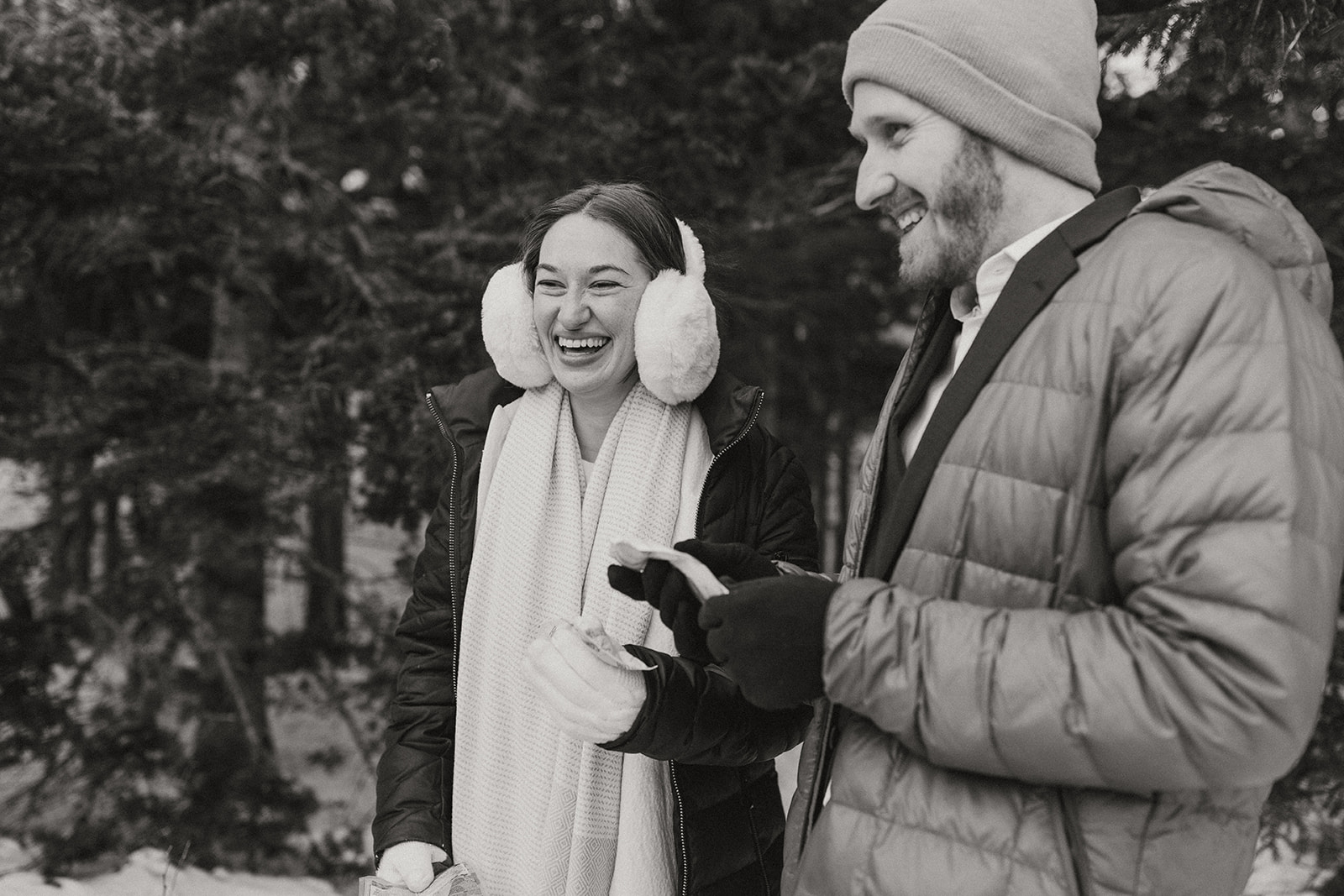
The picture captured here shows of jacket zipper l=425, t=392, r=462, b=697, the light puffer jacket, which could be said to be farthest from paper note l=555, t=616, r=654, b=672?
jacket zipper l=425, t=392, r=462, b=697

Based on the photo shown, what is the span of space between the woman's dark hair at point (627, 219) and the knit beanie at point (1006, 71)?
31.9 inches

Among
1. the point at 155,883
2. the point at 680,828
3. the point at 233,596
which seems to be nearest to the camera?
the point at 680,828

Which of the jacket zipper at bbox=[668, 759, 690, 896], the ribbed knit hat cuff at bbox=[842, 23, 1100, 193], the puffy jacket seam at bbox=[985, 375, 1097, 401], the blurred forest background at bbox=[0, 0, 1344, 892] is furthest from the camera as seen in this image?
the blurred forest background at bbox=[0, 0, 1344, 892]

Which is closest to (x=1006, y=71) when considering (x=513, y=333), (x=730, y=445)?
(x=730, y=445)

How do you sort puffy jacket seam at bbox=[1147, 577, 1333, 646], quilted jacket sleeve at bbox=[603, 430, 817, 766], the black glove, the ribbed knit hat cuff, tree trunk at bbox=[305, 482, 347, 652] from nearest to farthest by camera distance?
puffy jacket seam at bbox=[1147, 577, 1333, 646]
the black glove
the ribbed knit hat cuff
quilted jacket sleeve at bbox=[603, 430, 817, 766]
tree trunk at bbox=[305, 482, 347, 652]

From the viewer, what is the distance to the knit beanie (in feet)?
5.23

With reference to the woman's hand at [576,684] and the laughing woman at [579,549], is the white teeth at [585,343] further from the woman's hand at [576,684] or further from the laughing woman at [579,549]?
the woman's hand at [576,684]

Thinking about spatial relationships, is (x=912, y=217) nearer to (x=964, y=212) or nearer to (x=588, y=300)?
(x=964, y=212)

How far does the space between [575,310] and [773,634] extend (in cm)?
105

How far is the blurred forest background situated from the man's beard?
1.90 metres

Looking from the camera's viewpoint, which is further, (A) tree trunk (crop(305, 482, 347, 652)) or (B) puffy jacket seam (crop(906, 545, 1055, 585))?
(A) tree trunk (crop(305, 482, 347, 652))

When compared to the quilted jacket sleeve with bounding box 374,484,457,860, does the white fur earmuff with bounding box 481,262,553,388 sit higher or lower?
higher

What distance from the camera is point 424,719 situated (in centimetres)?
246

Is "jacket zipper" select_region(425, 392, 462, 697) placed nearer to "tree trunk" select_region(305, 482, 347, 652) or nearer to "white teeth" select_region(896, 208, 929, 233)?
"white teeth" select_region(896, 208, 929, 233)
